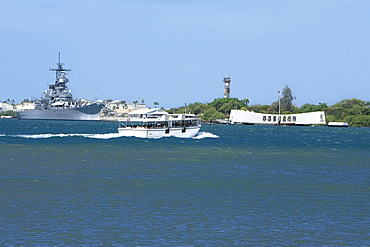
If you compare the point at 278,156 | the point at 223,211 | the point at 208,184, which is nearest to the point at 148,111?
the point at 278,156

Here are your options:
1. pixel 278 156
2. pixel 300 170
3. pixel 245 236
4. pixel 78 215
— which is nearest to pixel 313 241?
pixel 245 236

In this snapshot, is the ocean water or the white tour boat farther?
the white tour boat

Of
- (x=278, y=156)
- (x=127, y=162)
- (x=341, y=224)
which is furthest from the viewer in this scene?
(x=278, y=156)

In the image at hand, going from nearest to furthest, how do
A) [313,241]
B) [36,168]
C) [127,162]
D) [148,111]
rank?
[313,241]
[36,168]
[127,162]
[148,111]

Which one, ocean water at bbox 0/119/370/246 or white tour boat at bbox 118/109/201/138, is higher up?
white tour boat at bbox 118/109/201/138

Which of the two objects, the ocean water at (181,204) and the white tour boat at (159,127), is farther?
the white tour boat at (159,127)

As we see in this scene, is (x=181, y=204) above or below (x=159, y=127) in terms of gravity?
below

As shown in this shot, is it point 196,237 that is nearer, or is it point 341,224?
point 196,237

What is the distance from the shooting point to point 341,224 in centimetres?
2939

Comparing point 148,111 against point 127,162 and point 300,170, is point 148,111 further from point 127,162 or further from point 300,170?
point 300,170

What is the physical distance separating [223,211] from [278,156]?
42.5 m

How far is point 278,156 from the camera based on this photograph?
73875mm

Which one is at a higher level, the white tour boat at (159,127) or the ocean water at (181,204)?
the white tour boat at (159,127)

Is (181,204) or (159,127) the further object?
(159,127)
